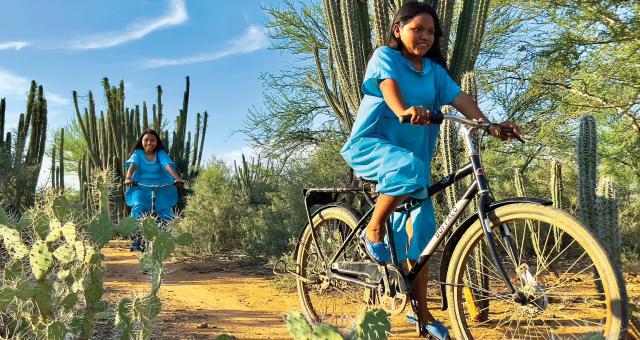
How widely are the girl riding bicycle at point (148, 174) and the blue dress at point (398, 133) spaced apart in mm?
4974

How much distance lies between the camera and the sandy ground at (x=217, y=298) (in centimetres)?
387

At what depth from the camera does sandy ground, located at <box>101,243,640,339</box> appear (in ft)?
12.7

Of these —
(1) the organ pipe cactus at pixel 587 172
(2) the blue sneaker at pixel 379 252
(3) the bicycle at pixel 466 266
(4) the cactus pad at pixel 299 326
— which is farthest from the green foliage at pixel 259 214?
(4) the cactus pad at pixel 299 326

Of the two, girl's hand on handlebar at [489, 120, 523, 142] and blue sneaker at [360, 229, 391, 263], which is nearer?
girl's hand on handlebar at [489, 120, 523, 142]

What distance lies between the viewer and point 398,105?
104 inches

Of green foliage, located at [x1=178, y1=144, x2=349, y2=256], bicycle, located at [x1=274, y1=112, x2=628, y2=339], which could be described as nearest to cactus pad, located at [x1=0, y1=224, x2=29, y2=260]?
bicycle, located at [x1=274, y1=112, x2=628, y2=339]

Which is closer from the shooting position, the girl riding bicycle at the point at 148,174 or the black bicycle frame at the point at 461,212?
the black bicycle frame at the point at 461,212

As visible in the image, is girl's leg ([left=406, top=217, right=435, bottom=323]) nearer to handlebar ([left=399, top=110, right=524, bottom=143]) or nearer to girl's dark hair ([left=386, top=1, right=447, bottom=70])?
handlebar ([left=399, top=110, right=524, bottom=143])

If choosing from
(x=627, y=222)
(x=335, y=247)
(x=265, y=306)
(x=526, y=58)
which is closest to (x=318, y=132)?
(x=526, y=58)

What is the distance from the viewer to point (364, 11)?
6.87 meters

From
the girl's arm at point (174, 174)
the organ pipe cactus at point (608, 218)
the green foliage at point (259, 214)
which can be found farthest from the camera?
the green foliage at point (259, 214)

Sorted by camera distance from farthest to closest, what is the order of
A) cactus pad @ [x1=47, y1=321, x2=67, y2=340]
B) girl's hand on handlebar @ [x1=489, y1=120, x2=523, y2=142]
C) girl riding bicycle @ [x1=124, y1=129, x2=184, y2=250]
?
girl riding bicycle @ [x1=124, y1=129, x2=184, y2=250], girl's hand on handlebar @ [x1=489, y1=120, x2=523, y2=142], cactus pad @ [x1=47, y1=321, x2=67, y2=340]

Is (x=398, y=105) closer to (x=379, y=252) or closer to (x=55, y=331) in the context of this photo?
(x=379, y=252)

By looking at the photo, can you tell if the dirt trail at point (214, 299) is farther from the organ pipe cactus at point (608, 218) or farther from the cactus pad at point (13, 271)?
the organ pipe cactus at point (608, 218)
